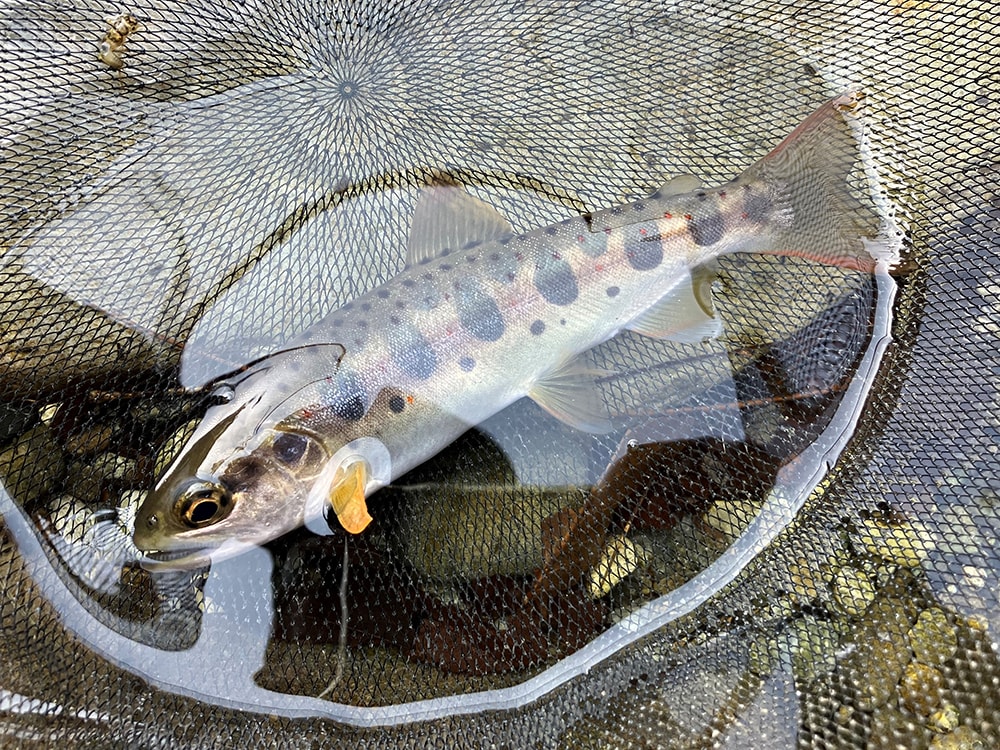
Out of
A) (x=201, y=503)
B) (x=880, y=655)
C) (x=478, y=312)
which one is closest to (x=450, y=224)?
(x=478, y=312)

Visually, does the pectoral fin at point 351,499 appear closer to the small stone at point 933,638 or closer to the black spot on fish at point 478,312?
the black spot on fish at point 478,312

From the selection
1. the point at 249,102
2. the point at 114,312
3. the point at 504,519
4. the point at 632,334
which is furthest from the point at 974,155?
the point at 114,312

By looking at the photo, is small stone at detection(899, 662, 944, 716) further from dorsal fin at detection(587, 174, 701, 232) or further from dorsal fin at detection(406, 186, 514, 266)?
dorsal fin at detection(406, 186, 514, 266)

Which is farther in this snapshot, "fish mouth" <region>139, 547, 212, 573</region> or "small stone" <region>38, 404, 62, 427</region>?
"small stone" <region>38, 404, 62, 427</region>

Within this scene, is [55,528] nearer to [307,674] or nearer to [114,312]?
[114,312]

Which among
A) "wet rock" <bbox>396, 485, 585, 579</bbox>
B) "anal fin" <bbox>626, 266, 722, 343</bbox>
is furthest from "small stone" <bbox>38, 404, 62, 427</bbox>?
"anal fin" <bbox>626, 266, 722, 343</bbox>

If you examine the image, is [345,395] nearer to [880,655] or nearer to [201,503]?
[201,503]
